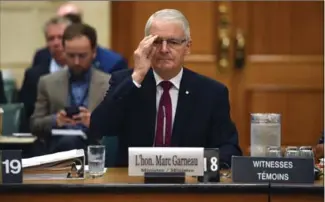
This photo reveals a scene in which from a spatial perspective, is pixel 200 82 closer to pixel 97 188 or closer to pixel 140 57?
pixel 140 57

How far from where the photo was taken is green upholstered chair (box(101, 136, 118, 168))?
363 cm

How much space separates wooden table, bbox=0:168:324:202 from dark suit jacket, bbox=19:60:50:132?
8.52ft

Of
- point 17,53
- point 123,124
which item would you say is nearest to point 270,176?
point 123,124

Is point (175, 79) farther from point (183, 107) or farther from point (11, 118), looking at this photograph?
point (11, 118)

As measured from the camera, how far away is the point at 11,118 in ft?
16.1

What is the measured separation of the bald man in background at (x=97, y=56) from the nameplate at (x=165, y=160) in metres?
2.35

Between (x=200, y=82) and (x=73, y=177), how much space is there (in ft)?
2.66

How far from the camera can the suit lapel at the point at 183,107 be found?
11.6ft

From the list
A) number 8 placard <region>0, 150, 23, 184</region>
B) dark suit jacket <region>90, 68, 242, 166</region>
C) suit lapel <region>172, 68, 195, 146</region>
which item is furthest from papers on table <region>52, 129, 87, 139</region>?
number 8 placard <region>0, 150, 23, 184</region>

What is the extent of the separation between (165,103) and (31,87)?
231cm

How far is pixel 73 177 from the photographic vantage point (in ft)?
10.1

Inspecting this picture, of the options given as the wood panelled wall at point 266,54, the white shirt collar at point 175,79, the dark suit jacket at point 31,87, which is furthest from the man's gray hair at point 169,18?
the wood panelled wall at point 266,54

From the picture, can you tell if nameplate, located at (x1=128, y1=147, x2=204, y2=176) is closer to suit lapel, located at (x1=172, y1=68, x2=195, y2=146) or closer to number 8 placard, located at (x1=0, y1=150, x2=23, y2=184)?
number 8 placard, located at (x1=0, y1=150, x2=23, y2=184)

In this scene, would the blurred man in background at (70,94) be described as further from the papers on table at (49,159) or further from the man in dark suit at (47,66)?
the papers on table at (49,159)
